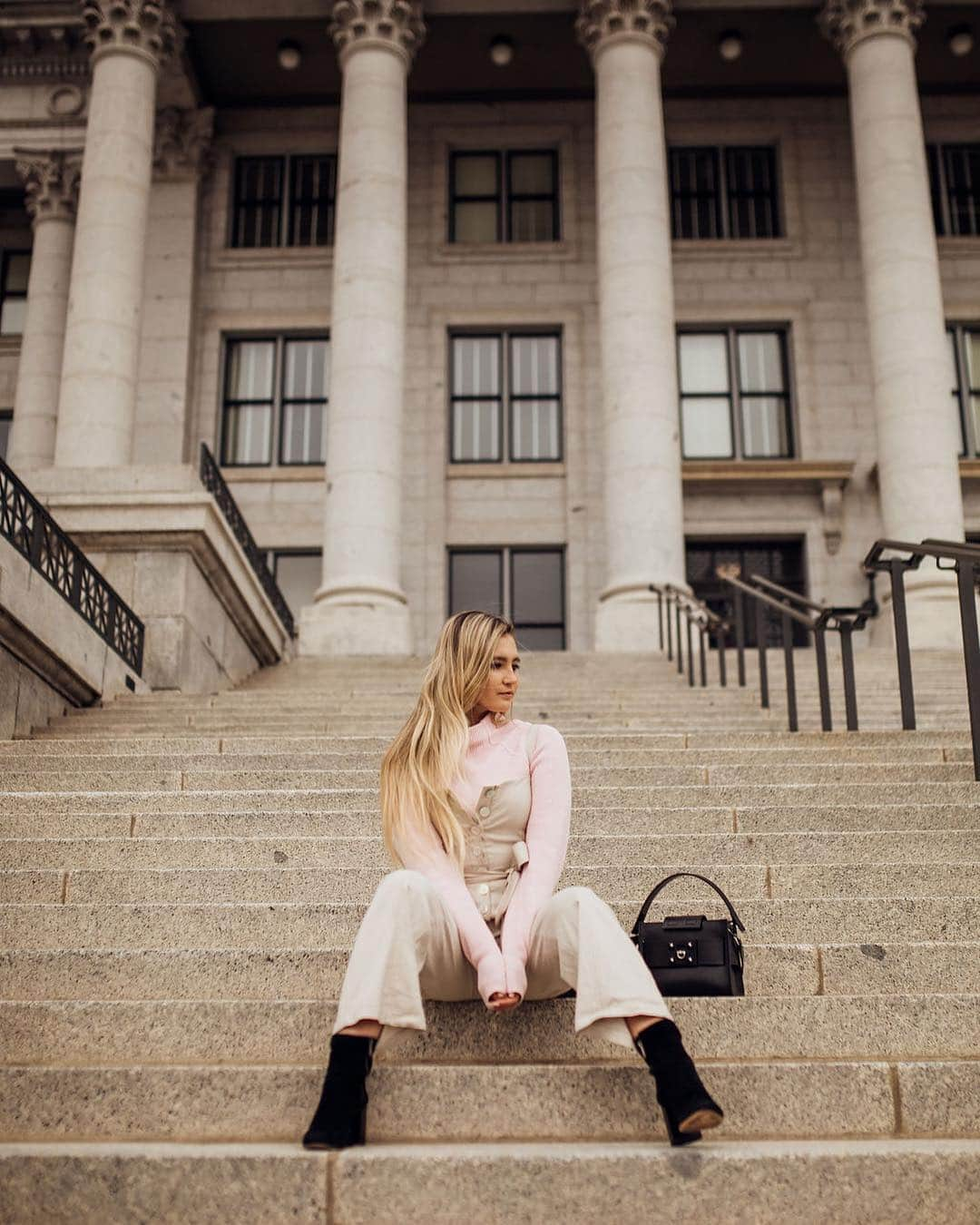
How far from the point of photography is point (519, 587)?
2234 cm

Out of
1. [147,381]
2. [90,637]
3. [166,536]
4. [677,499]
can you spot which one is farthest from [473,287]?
[90,637]

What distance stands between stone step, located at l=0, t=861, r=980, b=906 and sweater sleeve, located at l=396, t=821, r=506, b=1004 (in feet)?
4.21

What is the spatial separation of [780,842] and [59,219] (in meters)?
20.9

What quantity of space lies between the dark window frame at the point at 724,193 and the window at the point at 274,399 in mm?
6832

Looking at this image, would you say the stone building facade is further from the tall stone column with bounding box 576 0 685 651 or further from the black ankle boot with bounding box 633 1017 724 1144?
the black ankle boot with bounding box 633 1017 724 1144

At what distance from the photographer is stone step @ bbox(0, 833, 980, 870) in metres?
6.07

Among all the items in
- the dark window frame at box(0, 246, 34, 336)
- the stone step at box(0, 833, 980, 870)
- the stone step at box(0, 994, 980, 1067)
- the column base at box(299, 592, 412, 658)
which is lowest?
the stone step at box(0, 994, 980, 1067)

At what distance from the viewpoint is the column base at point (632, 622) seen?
17.2 metres

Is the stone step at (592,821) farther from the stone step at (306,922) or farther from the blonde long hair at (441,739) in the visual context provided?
the blonde long hair at (441,739)

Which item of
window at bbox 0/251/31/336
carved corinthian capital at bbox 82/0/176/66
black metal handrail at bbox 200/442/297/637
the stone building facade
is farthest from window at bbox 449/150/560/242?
black metal handrail at bbox 200/442/297/637

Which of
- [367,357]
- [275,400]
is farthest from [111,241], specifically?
[275,400]

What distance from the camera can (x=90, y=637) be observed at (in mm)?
10992

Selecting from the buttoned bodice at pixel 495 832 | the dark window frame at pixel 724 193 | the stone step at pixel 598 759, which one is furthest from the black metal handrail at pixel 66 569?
the dark window frame at pixel 724 193

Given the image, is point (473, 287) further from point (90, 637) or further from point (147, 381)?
point (90, 637)
